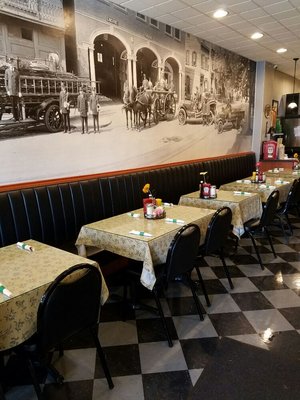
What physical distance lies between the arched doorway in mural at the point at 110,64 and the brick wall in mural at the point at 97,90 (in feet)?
0.04

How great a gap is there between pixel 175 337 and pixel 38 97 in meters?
2.78

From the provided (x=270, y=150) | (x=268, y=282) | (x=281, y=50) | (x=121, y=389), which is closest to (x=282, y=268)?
(x=268, y=282)

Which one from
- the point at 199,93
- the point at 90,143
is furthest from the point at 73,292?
the point at 199,93

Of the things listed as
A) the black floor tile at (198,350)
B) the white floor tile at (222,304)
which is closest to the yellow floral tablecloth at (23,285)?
the black floor tile at (198,350)

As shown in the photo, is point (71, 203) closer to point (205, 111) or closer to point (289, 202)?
point (289, 202)

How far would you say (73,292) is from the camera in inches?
62.8

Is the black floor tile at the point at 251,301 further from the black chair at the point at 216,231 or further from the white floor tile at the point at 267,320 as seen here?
the black chair at the point at 216,231

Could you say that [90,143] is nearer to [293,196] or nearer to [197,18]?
[197,18]

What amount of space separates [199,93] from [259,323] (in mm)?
4402

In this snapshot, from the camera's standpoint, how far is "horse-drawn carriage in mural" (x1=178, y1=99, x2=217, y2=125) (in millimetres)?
5447

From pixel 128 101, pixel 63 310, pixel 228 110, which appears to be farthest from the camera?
pixel 228 110

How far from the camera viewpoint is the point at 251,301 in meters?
2.94

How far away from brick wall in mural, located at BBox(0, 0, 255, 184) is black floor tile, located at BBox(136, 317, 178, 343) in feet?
6.42

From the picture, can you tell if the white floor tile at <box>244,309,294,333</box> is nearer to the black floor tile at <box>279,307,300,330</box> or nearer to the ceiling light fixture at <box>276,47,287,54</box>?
the black floor tile at <box>279,307,300,330</box>
